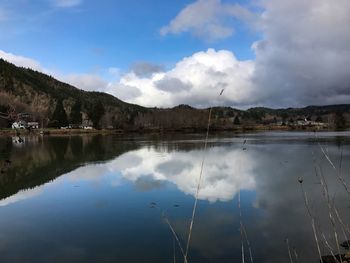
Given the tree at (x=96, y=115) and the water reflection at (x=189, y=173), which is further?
the tree at (x=96, y=115)

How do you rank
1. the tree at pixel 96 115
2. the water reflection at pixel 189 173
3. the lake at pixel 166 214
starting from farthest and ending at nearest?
the tree at pixel 96 115
the water reflection at pixel 189 173
the lake at pixel 166 214

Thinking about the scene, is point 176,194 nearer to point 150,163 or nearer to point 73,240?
point 73,240

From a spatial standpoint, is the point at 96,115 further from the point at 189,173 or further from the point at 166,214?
the point at 166,214

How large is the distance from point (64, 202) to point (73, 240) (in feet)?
19.5

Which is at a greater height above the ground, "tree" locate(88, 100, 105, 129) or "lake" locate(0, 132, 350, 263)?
"tree" locate(88, 100, 105, 129)

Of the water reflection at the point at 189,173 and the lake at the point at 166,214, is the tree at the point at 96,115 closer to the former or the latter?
the water reflection at the point at 189,173

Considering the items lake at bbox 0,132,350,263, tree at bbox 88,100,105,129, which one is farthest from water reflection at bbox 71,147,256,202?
tree at bbox 88,100,105,129

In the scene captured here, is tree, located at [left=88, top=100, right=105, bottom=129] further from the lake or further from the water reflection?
the lake

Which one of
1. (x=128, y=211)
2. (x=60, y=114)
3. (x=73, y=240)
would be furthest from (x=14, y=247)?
(x=60, y=114)

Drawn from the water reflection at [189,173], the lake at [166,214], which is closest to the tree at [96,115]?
the water reflection at [189,173]

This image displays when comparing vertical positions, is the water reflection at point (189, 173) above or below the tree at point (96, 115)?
below

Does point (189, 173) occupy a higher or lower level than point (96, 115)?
lower

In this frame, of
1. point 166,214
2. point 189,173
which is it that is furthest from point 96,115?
point 166,214

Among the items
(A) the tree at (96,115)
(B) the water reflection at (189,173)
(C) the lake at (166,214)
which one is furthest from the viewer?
(A) the tree at (96,115)
